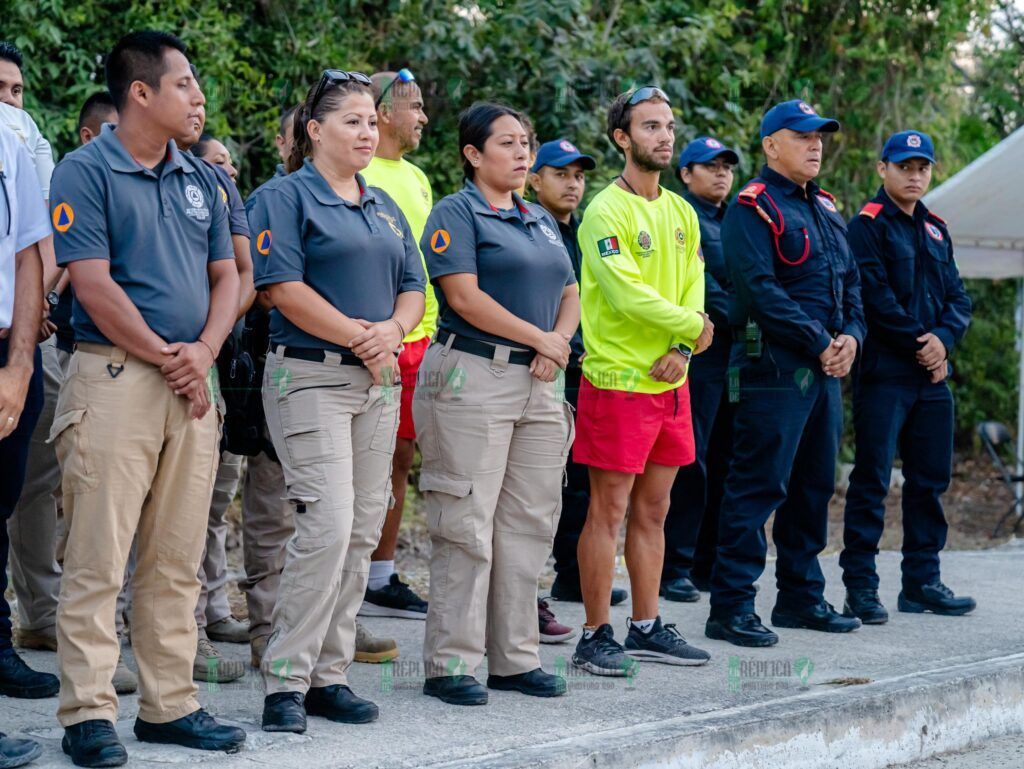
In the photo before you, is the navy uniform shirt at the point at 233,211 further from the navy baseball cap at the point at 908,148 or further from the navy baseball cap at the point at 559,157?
the navy baseball cap at the point at 908,148

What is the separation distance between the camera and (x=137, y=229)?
408cm

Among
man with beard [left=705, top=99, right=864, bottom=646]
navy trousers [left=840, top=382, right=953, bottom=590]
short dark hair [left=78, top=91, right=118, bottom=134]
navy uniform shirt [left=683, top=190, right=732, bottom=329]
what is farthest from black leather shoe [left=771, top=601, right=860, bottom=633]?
short dark hair [left=78, top=91, right=118, bottom=134]

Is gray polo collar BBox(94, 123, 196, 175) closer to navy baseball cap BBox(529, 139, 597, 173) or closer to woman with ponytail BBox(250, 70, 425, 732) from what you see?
woman with ponytail BBox(250, 70, 425, 732)

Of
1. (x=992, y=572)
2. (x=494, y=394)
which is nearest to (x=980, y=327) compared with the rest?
(x=992, y=572)

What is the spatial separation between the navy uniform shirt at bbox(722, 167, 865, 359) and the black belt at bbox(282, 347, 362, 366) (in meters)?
2.15

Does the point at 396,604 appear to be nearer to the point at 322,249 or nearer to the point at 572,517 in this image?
the point at 572,517

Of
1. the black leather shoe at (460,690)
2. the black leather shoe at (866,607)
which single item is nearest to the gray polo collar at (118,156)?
the black leather shoe at (460,690)

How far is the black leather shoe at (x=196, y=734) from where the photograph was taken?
412 centimetres

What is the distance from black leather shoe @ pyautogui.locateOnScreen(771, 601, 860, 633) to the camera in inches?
246

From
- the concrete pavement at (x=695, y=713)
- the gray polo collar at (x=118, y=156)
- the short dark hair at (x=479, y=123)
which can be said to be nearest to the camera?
the gray polo collar at (x=118, y=156)

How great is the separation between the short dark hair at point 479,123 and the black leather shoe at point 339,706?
77.8 inches

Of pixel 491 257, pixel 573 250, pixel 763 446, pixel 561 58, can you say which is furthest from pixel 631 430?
pixel 561 58

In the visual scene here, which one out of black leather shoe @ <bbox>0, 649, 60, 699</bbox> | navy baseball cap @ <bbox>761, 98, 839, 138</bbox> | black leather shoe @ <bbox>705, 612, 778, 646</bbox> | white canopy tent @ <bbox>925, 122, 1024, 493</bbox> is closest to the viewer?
black leather shoe @ <bbox>0, 649, 60, 699</bbox>

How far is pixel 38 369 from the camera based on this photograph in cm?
465
